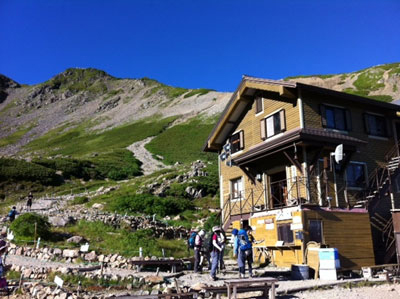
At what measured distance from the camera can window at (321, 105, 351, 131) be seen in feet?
65.2

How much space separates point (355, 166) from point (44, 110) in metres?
154

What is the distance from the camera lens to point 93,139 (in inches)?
3812

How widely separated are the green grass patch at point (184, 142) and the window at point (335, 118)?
39.6 metres

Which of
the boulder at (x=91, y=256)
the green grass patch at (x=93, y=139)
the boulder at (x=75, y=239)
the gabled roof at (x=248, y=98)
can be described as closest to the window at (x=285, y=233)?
the gabled roof at (x=248, y=98)

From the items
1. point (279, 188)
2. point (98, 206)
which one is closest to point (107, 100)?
point (98, 206)

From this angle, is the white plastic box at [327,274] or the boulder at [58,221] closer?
the white plastic box at [327,274]

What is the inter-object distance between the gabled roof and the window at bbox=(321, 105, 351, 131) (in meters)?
0.73

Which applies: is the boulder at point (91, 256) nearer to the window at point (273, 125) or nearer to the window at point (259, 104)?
the window at point (273, 125)

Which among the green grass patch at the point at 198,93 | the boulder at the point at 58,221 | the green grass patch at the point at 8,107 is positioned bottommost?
the boulder at the point at 58,221

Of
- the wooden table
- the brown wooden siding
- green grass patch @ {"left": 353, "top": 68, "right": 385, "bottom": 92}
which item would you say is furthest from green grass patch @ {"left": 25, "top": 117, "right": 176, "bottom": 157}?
the wooden table

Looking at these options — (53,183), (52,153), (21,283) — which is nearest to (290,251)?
Result: (21,283)

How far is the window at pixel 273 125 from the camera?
66.8 ft

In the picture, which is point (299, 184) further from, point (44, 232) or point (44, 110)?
point (44, 110)

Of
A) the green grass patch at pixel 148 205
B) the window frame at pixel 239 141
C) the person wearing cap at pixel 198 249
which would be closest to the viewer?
the person wearing cap at pixel 198 249
